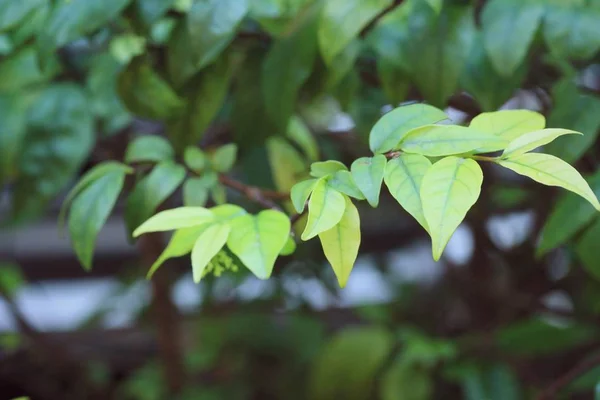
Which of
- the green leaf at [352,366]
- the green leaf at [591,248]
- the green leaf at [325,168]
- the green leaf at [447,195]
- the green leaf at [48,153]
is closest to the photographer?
the green leaf at [447,195]

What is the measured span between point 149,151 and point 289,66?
15 centimetres

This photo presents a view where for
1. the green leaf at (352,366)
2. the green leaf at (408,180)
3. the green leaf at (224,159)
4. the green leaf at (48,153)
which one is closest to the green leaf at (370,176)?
the green leaf at (408,180)

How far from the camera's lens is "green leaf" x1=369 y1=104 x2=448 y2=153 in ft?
1.51

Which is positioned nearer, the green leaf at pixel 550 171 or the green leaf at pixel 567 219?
the green leaf at pixel 550 171

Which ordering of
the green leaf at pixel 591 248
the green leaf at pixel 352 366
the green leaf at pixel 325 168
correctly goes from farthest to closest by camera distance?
1. the green leaf at pixel 352 366
2. the green leaf at pixel 591 248
3. the green leaf at pixel 325 168

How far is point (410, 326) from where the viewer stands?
3.64 ft

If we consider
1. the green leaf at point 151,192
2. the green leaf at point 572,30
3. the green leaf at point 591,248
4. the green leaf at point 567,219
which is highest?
the green leaf at point 572,30

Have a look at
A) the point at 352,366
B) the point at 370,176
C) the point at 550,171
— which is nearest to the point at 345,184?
the point at 370,176

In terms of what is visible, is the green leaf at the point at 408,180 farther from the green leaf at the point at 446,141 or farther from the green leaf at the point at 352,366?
the green leaf at the point at 352,366

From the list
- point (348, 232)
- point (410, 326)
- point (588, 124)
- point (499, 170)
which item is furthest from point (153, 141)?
point (499, 170)

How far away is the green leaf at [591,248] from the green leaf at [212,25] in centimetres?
34

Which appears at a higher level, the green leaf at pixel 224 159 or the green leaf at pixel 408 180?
the green leaf at pixel 408 180

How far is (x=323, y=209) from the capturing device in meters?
0.41

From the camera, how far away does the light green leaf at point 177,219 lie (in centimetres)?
44
